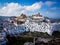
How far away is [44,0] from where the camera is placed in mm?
1717

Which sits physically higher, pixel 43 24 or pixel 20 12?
pixel 20 12

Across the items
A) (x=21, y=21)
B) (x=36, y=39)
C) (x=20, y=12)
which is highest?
(x=20, y=12)

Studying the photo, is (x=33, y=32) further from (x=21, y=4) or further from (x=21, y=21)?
(x=21, y=4)

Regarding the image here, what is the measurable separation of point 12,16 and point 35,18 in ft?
0.92

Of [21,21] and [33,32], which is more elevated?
[21,21]

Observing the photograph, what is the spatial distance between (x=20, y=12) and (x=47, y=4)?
34cm

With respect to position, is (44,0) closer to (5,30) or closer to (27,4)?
(27,4)

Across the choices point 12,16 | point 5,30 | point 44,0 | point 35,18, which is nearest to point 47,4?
point 44,0

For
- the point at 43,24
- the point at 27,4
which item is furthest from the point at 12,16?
the point at 43,24

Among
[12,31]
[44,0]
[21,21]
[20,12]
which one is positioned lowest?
[12,31]

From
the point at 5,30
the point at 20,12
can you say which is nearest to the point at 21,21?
the point at 20,12

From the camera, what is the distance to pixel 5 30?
5.43ft

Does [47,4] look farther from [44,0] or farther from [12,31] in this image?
[12,31]

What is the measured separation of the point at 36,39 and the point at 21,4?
0.46 metres
